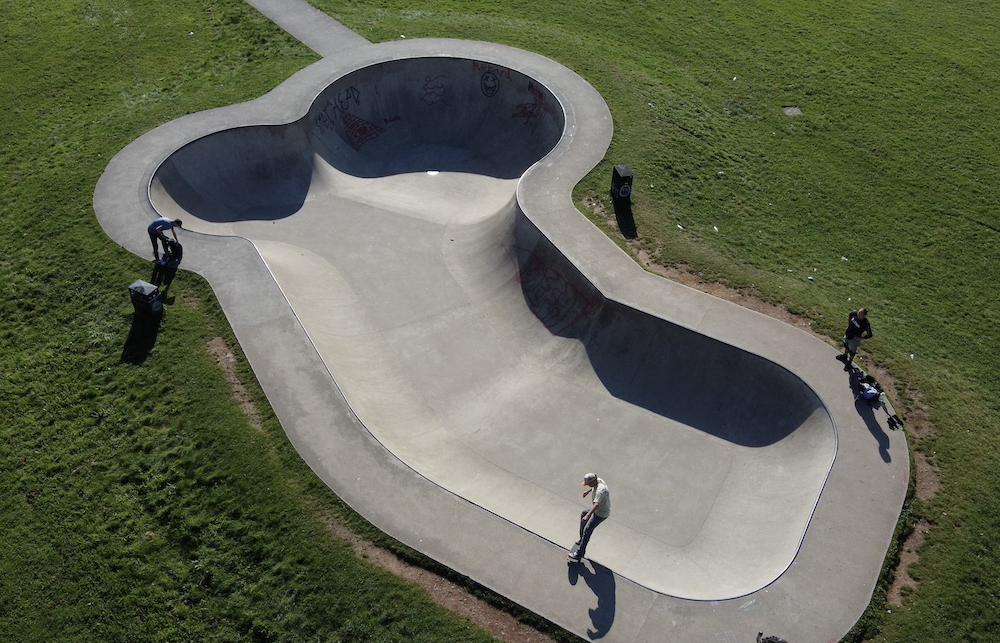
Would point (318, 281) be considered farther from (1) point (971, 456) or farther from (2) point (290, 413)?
(1) point (971, 456)

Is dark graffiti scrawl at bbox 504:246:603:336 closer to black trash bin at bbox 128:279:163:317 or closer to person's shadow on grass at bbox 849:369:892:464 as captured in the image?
person's shadow on grass at bbox 849:369:892:464

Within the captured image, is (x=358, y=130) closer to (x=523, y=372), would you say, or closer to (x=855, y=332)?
(x=523, y=372)

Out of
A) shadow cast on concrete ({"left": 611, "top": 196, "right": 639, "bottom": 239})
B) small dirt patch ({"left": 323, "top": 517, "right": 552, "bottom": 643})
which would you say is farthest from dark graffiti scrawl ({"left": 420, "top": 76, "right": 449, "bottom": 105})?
small dirt patch ({"left": 323, "top": 517, "right": 552, "bottom": 643})

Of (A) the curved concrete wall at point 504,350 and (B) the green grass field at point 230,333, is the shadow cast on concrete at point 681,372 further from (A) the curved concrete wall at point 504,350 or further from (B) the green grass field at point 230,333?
(B) the green grass field at point 230,333

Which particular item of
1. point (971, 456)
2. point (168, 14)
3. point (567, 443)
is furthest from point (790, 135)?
point (168, 14)

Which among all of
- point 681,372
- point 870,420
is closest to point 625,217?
point 681,372

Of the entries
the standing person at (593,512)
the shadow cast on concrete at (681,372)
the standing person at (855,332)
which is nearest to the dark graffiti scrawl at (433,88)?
the shadow cast on concrete at (681,372)
